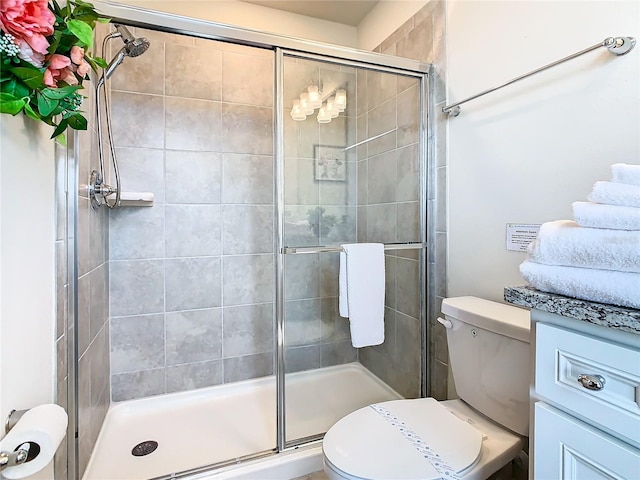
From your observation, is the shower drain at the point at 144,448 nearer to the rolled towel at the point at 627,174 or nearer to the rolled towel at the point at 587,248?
the rolled towel at the point at 587,248

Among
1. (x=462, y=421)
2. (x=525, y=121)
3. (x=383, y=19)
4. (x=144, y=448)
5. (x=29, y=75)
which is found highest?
(x=383, y=19)

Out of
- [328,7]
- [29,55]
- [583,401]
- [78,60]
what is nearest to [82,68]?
[78,60]

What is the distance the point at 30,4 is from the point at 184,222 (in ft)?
4.84

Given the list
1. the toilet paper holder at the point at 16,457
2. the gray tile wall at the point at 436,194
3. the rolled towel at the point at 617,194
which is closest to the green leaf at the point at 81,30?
the toilet paper holder at the point at 16,457

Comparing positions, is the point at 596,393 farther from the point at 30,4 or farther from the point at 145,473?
the point at 145,473

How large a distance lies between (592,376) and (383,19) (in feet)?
7.26

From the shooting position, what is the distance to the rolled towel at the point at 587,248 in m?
0.53

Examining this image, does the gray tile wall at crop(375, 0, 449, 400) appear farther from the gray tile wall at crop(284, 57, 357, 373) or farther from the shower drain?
the shower drain

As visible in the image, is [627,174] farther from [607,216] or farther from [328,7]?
[328,7]

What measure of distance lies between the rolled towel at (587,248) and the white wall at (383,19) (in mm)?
1642

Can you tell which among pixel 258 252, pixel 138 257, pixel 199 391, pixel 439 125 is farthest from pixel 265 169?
pixel 199 391

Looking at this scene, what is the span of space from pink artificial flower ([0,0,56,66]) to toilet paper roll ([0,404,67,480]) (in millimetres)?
685

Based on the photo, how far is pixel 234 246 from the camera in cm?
214

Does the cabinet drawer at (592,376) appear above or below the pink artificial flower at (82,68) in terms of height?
below
